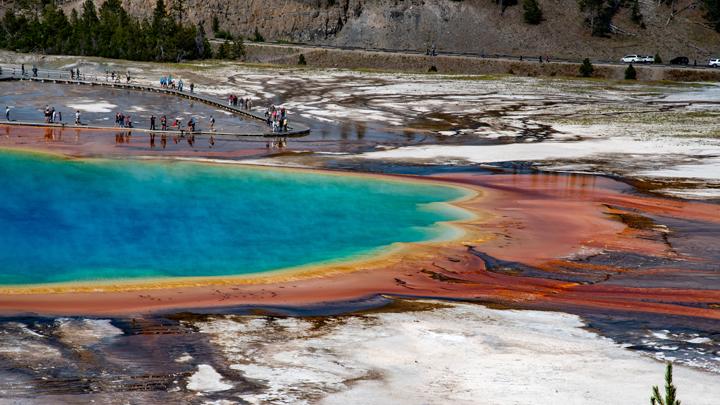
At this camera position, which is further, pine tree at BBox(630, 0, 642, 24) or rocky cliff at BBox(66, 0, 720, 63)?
pine tree at BBox(630, 0, 642, 24)

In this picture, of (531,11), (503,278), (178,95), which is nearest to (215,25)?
(531,11)

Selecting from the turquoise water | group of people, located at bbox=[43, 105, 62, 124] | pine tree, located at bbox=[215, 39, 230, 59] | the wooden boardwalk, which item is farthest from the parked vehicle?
group of people, located at bbox=[43, 105, 62, 124]

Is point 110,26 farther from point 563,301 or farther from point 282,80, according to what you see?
point 563,301

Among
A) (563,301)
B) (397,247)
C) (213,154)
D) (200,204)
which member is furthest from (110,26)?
(563,301)

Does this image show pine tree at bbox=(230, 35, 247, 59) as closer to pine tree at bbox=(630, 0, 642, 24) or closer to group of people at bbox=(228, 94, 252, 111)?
group of people at bbox=(228, 94, 252, 111)

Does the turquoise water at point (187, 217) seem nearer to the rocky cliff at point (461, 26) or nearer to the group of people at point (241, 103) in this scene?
the group of people at point (241, 103)

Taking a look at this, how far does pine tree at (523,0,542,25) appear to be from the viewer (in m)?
128

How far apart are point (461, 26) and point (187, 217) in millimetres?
113425

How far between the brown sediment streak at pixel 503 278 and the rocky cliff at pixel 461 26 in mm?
104408

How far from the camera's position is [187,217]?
89.9 feet

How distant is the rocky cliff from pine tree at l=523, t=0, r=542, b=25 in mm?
1428

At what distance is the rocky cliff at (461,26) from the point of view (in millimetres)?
123062

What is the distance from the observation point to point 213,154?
135ft

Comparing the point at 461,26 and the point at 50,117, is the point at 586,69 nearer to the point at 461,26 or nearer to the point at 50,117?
the point at 461,26
